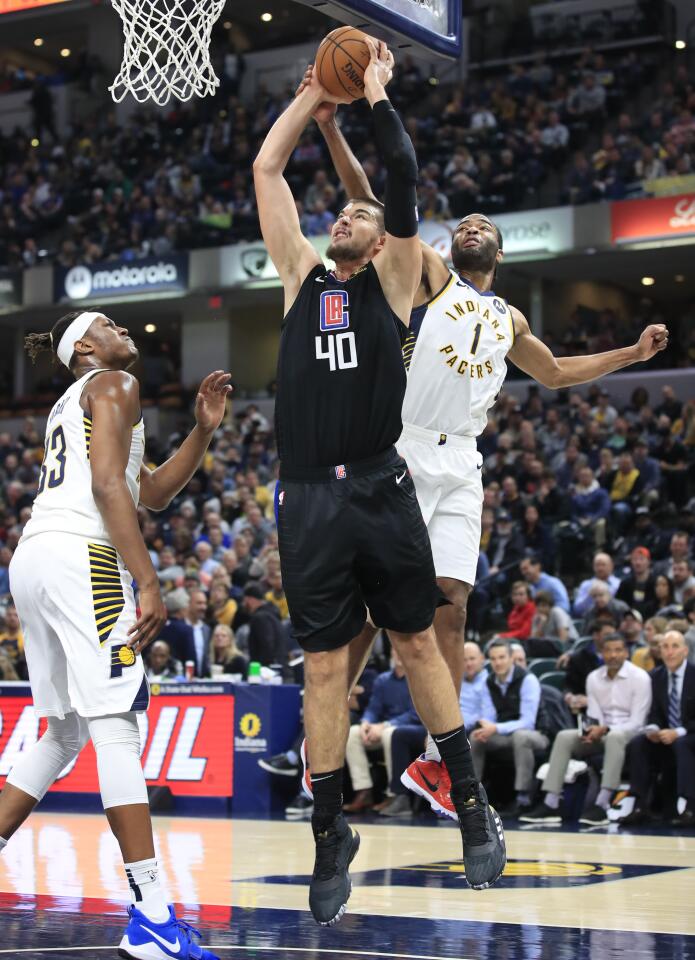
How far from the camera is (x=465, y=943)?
489 centimetres

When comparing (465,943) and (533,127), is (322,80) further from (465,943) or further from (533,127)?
(533,127)

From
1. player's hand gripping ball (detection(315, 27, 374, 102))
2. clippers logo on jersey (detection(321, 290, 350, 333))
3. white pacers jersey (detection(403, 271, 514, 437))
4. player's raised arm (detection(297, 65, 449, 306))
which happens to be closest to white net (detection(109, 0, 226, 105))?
player's raised arm (detection(297, 65, 449, 306))

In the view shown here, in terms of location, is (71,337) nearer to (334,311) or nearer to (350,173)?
(334,311)

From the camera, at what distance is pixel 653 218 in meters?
22.4

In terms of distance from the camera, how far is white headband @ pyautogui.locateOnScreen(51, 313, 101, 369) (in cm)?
526

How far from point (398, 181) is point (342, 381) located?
0.74m

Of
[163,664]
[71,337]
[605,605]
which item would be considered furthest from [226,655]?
[71,337]

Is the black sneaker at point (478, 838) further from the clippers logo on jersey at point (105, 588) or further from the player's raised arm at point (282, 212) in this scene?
the player's raised arm at point (282, 212)

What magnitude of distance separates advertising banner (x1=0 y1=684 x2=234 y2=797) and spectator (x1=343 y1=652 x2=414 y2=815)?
1.18 meters

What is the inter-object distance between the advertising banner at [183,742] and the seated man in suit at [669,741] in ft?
12.1

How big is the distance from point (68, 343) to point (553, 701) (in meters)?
7.38

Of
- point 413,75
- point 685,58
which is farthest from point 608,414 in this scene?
point 413,75

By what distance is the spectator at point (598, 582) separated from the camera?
14.0 m

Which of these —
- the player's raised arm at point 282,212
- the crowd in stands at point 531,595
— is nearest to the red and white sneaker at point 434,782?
the player's raised arm at point 282,212
